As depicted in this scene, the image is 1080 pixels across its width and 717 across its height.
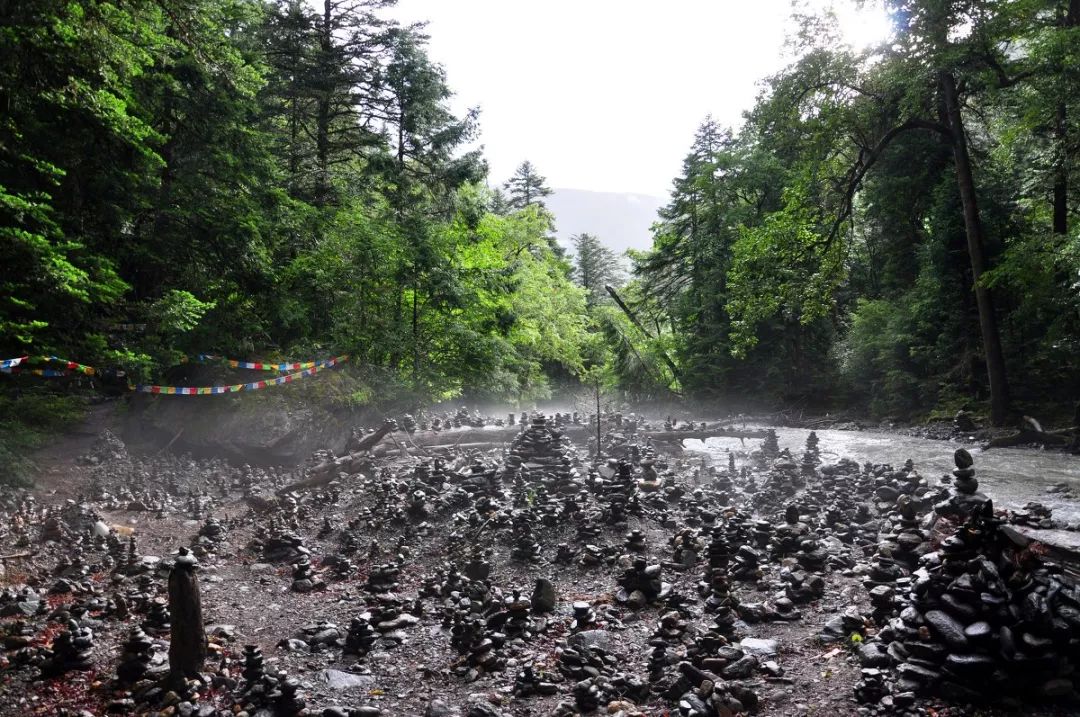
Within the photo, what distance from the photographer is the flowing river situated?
9.75 m

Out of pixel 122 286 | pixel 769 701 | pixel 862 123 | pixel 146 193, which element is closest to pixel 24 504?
pixel 122 286

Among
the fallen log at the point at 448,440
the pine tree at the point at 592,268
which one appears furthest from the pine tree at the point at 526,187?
the fallen log at the point at 448,440

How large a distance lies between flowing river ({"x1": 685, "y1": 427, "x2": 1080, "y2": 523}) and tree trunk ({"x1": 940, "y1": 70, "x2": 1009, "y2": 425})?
2310 millimetres

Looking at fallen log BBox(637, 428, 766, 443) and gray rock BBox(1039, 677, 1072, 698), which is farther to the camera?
fallen log BBox(637, 428, 766, 443)

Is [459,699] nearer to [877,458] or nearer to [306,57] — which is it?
[877,458]

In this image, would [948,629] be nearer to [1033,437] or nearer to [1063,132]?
[1033,437]

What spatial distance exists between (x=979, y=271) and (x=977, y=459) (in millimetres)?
6932

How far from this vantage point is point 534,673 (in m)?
5.83

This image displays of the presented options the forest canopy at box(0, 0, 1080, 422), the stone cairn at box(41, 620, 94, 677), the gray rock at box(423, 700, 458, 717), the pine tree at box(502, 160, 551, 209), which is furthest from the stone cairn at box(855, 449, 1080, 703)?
the pine tree at box(502, 160, 551, 209)

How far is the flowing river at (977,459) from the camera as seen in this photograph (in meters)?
9.75

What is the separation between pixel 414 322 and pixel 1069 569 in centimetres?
1958

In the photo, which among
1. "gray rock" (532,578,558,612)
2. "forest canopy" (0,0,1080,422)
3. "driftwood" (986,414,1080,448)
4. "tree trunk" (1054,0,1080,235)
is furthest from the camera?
"tree trunk" (1054,0,1080,235)

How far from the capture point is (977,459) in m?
13.6

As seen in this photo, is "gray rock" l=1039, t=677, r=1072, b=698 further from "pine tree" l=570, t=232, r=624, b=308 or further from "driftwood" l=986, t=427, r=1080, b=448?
"pine tree" l=570, t=232, r=624, b=308
